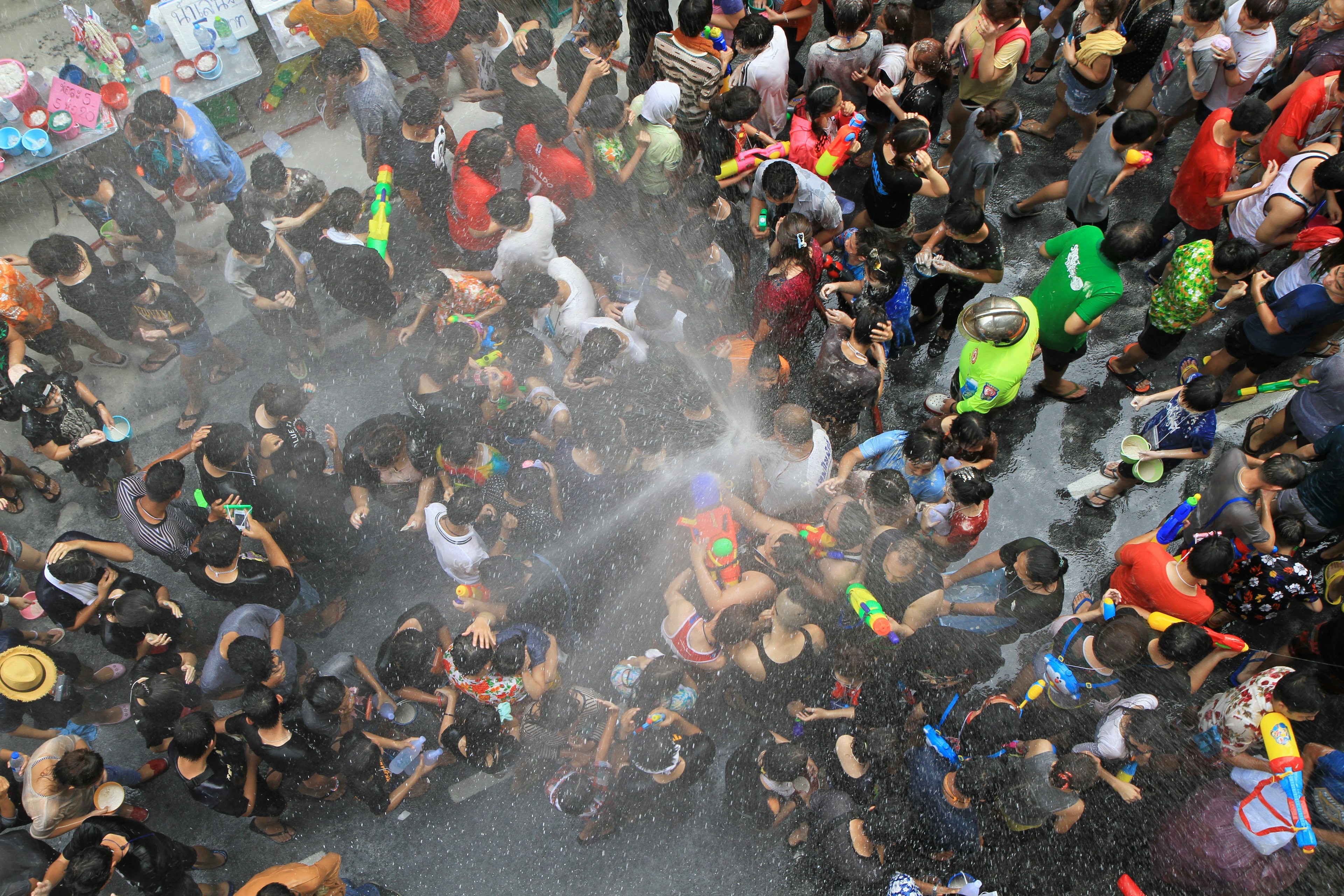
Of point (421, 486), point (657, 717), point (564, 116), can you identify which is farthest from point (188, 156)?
point (657, 717)

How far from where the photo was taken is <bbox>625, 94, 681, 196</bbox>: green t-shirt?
5.67 meters

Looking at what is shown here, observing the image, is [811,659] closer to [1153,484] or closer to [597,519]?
[597,519]

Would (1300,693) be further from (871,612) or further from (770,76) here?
(770,76)

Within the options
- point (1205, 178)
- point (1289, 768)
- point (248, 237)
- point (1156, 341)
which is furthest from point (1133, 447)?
point (248, 237)

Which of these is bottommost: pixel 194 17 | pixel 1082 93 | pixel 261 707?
pixel 261 707

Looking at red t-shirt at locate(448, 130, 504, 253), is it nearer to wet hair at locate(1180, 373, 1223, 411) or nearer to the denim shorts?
wet hair at locate(1180, 373, 1223, 411)

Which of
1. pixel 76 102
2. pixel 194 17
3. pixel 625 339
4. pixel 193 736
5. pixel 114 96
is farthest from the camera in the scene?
pixel 194 17

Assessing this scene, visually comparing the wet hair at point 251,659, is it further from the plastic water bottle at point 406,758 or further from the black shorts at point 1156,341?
the black shorts at point 1156,341

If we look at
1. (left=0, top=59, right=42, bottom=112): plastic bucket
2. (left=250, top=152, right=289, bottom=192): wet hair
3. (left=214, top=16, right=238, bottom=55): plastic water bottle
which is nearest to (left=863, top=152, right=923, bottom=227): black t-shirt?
(left=250, top=152, right=289, bottom=192): wet hair

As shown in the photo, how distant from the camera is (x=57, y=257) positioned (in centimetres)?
546

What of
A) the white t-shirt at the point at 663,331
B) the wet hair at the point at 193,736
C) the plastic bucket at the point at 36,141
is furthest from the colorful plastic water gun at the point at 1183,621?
the plastic bucket at the point at 36,141

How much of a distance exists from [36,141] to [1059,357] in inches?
359

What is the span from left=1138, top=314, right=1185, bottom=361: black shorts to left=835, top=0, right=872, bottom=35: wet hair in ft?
10.5

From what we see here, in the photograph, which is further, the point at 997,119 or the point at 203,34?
the point at 203,34
